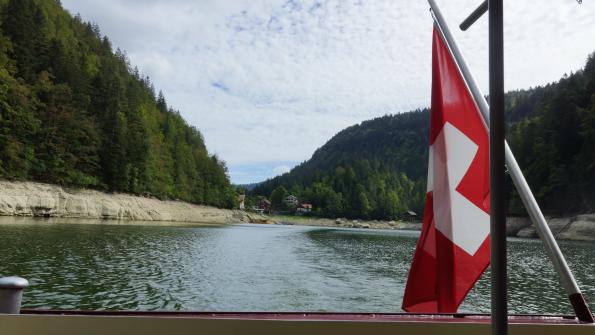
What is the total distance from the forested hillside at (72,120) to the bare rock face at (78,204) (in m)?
3.05

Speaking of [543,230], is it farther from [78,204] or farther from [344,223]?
[344,223]

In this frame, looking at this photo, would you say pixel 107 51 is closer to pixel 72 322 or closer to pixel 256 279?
pixel 256 279

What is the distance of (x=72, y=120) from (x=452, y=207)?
80.0 meters

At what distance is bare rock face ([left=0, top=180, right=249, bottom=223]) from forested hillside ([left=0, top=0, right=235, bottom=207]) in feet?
10.0

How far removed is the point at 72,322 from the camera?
2455 mm

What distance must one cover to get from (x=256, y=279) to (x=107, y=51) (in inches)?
4456

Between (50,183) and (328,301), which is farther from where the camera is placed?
(50,183)

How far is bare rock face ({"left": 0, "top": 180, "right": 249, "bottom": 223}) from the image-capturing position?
49384 millimetres

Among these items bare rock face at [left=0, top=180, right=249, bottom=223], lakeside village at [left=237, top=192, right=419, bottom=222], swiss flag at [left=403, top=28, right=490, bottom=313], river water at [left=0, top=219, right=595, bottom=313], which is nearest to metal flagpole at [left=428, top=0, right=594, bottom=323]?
swiss flag at [left=403, top=28, right=490, bottom=313]

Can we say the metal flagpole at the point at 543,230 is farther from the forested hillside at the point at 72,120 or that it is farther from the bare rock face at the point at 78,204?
the forested hillside at the point at 72,120

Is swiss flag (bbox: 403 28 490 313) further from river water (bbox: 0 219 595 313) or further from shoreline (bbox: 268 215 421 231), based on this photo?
shoreline (bbox: 268 215 421 231)

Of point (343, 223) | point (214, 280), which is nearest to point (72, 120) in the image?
point (214, 280)

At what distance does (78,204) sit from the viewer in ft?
193

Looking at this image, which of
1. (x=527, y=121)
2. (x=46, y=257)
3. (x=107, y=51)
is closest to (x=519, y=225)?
(x=527, y=121)
